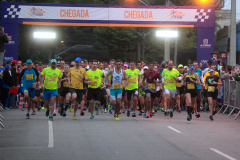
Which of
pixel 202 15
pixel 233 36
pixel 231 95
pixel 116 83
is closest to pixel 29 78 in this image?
pixel 116 83

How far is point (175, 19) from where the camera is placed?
3022 centimetres

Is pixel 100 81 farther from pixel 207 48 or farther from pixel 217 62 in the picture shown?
pixel 207 48

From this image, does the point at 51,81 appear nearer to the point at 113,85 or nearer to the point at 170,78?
the point at 113,85

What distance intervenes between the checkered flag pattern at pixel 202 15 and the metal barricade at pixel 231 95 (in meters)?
8.80

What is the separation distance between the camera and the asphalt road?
31.2 feet

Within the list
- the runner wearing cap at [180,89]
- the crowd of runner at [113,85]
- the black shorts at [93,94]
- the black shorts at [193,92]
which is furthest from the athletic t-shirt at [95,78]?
the runner wearing cap at [180,89]

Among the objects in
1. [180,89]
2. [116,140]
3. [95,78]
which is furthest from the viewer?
[180,89]

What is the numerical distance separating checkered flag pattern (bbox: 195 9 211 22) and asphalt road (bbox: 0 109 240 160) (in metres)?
14.6

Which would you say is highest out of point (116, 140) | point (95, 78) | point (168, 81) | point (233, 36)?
point (233, 36)

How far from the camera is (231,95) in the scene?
68.2 ft

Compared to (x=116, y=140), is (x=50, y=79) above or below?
above

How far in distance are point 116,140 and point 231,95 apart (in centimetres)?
1042

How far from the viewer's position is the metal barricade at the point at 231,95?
19.8 meters

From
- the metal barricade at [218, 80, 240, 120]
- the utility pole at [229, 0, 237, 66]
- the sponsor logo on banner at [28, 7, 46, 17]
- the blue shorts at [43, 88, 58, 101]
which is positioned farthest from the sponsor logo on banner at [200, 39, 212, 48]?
the blue shorts at [43, 88, 58, 101]
